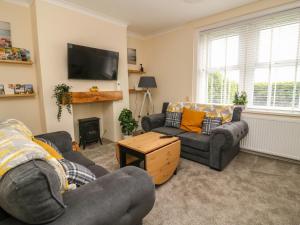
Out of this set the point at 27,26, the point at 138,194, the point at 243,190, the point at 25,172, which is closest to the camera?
the point at 25,172

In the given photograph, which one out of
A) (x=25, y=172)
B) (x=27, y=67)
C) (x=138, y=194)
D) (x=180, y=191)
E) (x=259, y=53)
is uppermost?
(x=259, y=53)

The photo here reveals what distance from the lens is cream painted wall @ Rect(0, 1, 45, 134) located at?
2.68 meters

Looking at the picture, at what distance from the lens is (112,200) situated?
2.83ft

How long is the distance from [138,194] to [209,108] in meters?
2.45

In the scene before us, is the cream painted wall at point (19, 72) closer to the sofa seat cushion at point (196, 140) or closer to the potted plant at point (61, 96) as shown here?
the potted plant at point (61, 96)

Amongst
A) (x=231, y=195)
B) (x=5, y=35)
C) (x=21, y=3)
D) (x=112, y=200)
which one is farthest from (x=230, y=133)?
(x=21, y=3)

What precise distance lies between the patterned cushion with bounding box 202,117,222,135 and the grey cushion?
250 cm

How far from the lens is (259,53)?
2930 millimetres

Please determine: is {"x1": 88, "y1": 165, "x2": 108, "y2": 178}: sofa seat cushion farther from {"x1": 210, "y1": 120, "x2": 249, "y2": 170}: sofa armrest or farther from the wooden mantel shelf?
the wooden mantel shelf

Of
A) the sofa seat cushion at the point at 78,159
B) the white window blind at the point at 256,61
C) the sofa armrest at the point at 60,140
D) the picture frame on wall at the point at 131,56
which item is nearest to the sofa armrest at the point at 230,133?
the white window blind at the point at 256,61

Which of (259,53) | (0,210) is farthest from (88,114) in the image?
(259,53)

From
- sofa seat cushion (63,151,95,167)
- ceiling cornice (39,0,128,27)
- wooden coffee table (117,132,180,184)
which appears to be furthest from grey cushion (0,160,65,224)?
ceiling cornice (39,0,128,27)

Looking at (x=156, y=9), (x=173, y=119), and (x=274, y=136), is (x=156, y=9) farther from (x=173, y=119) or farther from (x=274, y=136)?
(x=274, y=136)

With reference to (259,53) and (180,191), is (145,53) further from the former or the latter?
(180,191)
